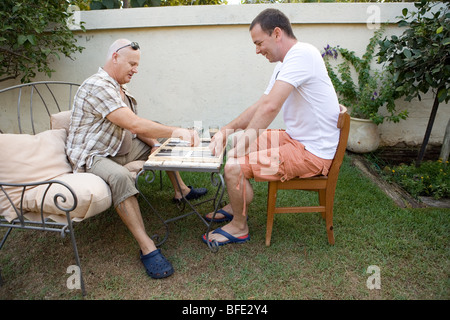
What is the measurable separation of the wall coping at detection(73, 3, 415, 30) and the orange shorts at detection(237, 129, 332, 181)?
7.91 feet

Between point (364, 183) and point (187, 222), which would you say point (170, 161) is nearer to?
point (187, 222)

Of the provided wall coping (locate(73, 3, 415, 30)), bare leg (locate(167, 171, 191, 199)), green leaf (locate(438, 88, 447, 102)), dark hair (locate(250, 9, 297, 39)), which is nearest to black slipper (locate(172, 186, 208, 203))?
bare leg (locate(167, 171, 191, 199))

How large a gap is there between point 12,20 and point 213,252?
3.21 m

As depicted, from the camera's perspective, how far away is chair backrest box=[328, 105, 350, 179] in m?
2.17

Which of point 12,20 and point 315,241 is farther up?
point 12,20

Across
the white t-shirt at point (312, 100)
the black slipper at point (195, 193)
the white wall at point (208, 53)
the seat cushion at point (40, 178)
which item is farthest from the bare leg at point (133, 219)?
the white wall at point (208, 53)

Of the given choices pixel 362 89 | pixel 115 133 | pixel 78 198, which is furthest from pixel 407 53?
pixel 78 198

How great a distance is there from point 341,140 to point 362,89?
2293 mm

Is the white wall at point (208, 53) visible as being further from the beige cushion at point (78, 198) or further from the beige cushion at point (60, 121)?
the beige cushion at point (78, 198)

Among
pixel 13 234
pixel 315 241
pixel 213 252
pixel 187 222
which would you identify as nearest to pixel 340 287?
pixel 315 241

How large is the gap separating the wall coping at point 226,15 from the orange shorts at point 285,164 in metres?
2.41

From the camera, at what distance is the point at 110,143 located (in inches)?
95.8

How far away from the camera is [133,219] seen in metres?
2.23

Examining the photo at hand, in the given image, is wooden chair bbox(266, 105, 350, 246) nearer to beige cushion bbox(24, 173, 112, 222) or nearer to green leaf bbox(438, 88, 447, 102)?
beige cushion bbox(24, 173, 112, 222)
